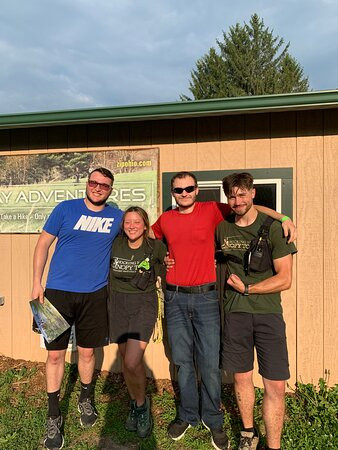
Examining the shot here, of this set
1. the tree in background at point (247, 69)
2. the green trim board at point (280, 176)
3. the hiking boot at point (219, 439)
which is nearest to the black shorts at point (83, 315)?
the hiking boot at point (219, 439)

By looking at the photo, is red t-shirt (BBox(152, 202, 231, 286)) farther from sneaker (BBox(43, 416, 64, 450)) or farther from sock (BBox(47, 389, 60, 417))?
sneaker (BBox(43, 416, 64, 450))

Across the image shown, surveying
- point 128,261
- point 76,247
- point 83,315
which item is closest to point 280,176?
point 128,261

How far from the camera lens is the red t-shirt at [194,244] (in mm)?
2990

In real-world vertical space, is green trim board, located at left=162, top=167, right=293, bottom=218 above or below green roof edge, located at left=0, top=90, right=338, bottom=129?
below

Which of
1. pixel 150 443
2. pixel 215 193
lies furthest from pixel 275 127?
pixel 150 443

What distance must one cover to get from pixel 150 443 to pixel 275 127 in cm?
298

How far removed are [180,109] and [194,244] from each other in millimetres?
1245

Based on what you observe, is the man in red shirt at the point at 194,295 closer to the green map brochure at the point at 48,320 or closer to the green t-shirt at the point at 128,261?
the green t-shirt at the point at 128,261

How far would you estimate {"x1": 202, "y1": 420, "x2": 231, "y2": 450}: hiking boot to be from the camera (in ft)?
9.93

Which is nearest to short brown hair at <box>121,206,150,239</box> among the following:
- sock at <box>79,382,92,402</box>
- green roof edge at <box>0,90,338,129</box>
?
green roof edge at <box>0,90,338,129</box>

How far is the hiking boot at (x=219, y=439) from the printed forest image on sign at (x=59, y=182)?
2.01m

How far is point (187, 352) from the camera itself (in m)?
3.12

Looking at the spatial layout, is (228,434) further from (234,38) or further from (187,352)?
(234,38)

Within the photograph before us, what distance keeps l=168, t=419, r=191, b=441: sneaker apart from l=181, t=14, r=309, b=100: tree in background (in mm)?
28117
